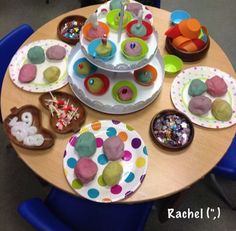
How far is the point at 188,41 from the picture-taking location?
4.78ft

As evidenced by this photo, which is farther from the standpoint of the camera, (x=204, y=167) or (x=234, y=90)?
(x=234, y=90)

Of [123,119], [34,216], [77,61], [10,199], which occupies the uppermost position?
[77,61]

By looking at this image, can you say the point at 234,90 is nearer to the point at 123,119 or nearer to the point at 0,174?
the point at 123,119

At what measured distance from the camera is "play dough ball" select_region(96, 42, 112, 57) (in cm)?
117

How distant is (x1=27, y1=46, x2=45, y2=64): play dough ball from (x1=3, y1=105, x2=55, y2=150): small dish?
24 cm

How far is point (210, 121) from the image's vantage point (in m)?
1.32

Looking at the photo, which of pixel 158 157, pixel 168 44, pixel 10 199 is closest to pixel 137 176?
pixel 158 157

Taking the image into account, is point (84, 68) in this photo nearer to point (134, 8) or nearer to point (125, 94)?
point (125, 94)

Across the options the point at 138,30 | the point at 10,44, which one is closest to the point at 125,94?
the point at 138,30

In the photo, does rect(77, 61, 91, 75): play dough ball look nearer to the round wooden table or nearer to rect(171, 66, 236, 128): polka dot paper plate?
the round wooden table

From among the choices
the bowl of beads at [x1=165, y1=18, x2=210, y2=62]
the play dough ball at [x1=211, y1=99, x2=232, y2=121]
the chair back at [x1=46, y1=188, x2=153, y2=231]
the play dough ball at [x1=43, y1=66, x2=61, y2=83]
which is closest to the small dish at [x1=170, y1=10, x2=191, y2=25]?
the bowl of beads at [x1=165, y1=18, x2=210, y2=62]

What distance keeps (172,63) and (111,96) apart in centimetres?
35

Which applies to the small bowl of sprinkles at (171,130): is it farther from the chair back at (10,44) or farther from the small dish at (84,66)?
the chair back at (10,44)

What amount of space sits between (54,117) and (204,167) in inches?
24.8
